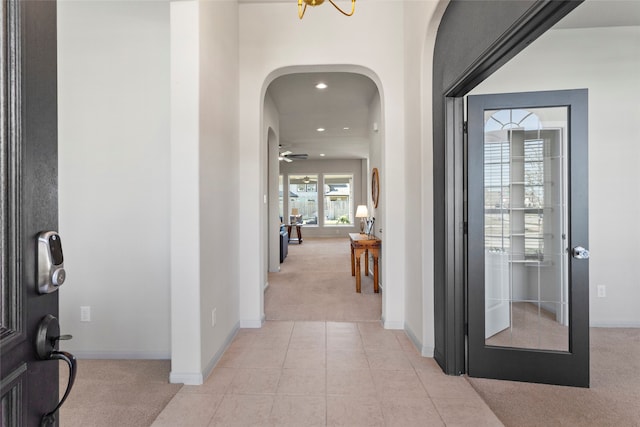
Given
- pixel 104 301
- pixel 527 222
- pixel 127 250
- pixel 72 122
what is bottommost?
pixel 104 301

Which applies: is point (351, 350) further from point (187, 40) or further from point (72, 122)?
point (72, 122)

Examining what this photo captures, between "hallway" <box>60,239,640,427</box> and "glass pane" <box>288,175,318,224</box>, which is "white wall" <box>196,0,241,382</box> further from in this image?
"glass pane" <box>288,175,318,224</box>

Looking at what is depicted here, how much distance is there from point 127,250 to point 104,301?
0.47 m

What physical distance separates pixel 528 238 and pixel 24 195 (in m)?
2.79

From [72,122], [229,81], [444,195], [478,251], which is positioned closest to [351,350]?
[478,251]

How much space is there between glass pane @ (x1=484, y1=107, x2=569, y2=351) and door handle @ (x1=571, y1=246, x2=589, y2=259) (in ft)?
0.49

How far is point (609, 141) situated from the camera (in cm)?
323

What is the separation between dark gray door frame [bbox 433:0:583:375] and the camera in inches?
78.4

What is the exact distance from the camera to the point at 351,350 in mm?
2729

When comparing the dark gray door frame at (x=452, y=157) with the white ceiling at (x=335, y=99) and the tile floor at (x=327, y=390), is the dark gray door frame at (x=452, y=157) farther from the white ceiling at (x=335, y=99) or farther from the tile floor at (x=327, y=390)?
the white ceiling at (x=335, y=99)

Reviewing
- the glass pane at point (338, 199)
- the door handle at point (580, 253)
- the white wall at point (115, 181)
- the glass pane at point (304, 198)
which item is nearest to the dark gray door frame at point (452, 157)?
the door handle at point (580, 253)

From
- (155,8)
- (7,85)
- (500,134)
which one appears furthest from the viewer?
(155,8)

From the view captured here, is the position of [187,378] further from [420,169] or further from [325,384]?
[420,169]

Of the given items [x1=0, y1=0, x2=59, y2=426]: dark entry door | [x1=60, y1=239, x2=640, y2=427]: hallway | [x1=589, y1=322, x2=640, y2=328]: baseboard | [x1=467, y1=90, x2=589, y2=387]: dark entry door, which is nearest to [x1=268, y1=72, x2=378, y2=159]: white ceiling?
[x1=467, y1=90, x2=589, y2=387]: dark entry door
